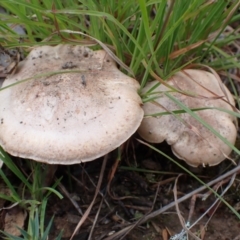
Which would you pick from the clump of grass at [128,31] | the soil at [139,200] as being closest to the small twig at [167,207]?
the soil at [139,200]

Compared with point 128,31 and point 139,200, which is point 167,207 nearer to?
point 139,200

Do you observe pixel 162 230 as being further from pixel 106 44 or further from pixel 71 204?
pixel 106 44

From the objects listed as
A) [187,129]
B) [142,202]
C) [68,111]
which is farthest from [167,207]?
[68,111]

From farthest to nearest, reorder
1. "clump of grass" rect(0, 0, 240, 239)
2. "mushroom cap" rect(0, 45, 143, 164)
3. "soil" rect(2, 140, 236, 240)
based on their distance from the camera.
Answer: "soil" rect(2, 140, 236, 240) < "clump of grass" rect(0, 0, 240, 239) < "mushroom cap" rect(0, 45, 143, 164)

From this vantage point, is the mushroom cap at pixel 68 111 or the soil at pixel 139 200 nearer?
the mushroom cap at pixel 68 111

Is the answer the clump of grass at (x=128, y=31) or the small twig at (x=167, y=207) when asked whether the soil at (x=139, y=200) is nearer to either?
the small twig at (x=167, y=207)

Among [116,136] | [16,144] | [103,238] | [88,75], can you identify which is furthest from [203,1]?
[103,238]

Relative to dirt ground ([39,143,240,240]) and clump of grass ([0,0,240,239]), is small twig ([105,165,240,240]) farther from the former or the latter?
clump of grass ([0,0,240,239])

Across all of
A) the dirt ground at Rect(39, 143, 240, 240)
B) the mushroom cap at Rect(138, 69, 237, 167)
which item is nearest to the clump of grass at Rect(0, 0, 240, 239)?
the mushroom cap at Rect(138, 69, 237, 167)

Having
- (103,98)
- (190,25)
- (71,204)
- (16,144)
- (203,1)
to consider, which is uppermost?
(203,1)
